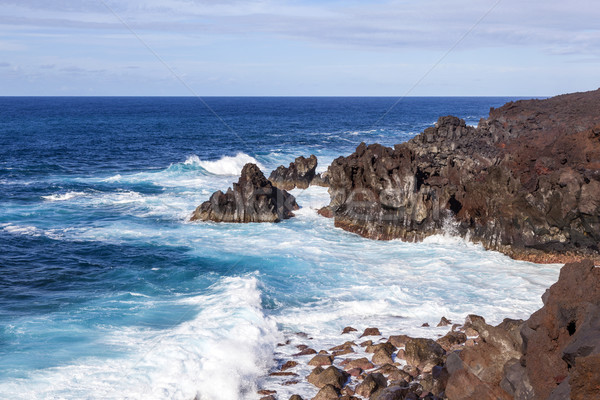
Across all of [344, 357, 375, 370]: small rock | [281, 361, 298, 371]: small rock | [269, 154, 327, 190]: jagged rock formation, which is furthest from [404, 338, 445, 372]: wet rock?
[269, 154, 327, 190]: jagged rock formation

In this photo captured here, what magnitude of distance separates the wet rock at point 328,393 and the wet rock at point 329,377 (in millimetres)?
311

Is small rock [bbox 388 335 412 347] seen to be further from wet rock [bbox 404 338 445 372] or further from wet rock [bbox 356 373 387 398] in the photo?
wet rock [bbox 356 373 387 398]

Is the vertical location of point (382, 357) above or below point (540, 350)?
below

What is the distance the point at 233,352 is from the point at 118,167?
48215mm

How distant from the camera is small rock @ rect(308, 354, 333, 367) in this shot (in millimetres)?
16359

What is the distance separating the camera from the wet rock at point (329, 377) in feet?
48.8

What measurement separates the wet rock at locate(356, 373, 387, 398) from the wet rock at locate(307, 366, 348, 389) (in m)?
0.63

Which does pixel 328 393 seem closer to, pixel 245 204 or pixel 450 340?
pixel 450 340

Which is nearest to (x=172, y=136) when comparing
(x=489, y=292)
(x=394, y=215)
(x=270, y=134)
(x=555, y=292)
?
(x=270, y=134)

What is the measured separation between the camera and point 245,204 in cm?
3584

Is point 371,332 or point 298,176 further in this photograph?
point 298,176

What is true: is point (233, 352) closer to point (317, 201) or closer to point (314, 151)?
point (317, 201)

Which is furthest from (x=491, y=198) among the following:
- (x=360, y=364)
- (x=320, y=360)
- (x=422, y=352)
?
(x=320, y=360)

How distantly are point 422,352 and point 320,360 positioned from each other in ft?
9.87
